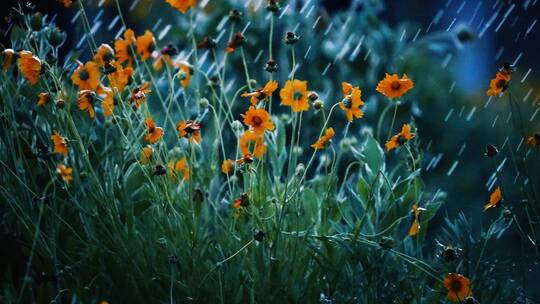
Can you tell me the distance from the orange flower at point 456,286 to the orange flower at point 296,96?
404 mm

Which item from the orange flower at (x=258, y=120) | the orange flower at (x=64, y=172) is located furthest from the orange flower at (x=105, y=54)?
the orange flower at (x=258, y=120)

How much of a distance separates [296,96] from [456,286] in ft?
1.49

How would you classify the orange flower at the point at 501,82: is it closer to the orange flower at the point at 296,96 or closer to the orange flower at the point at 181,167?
the orange flower at the point at 296,96

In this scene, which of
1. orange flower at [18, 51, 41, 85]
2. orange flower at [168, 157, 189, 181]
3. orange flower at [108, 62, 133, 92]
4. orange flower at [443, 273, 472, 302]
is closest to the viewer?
orange flower at [443, 273, 472, 302]

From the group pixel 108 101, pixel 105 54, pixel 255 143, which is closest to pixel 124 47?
pixel 105 54

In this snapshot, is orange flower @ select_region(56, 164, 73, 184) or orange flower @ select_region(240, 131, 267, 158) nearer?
orange flower @ select_region(240, 131, 267, 158)

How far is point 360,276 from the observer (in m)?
1.48

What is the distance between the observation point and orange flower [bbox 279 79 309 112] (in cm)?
144

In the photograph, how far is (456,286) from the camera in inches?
51.2

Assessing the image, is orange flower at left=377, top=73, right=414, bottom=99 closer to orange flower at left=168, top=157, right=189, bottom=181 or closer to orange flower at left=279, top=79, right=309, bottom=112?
orange flower at left=279, top=79, right=309, bottom=112

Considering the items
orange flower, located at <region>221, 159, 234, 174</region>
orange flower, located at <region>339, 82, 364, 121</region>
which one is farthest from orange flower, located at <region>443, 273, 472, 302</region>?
orange flower, located at <region>221, 159, 234, 174</region>

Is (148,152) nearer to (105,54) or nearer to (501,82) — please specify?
(105,54)

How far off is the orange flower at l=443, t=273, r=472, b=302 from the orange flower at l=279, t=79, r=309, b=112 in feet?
1.32

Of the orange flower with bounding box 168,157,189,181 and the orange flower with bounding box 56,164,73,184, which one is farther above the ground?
the orange flower with bounding box 168,157,189,181
